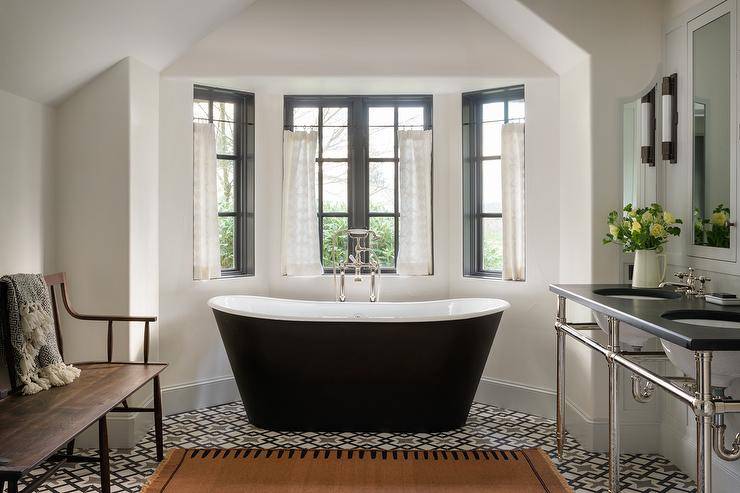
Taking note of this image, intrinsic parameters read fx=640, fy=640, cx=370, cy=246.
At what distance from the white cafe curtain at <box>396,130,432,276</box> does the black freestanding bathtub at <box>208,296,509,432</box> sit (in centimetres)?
112

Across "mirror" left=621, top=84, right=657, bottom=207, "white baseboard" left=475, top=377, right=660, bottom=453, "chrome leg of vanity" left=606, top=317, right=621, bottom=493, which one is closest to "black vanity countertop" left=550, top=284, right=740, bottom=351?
"chrome leg of vanity" left=606, top=317, right=621, bottom=493

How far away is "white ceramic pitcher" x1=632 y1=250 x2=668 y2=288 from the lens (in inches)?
129

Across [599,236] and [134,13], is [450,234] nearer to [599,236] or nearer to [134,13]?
[599,236]

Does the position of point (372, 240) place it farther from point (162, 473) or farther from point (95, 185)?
point (162, 473)

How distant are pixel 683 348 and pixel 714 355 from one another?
0.09 metres

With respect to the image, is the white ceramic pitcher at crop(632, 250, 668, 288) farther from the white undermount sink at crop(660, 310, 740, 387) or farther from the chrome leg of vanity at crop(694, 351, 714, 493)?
the chrome leg of vanity at crop(694, 351, 714, 493)

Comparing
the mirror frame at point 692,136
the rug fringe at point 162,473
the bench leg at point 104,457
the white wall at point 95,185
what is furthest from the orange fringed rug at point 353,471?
the mirror frame at point 692,136

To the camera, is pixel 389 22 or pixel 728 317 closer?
pixel 728 317

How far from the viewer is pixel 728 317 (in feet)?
8.08

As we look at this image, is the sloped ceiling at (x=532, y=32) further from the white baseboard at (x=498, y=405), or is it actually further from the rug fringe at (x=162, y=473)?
the rug fringe at (x=162, y=473)

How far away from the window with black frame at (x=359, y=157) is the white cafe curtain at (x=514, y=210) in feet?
2.60

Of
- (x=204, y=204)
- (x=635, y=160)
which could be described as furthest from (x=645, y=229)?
(x=204, y=204)

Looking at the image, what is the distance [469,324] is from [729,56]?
1.89 m

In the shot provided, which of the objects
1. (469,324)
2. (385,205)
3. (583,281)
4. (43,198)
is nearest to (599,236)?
(583,281)
